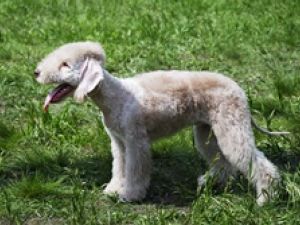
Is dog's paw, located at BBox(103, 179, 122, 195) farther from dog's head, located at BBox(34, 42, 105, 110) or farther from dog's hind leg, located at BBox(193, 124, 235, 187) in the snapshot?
dog's head, located at BBox(34, 42, 105, 110)

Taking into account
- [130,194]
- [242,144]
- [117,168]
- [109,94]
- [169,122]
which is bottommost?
[130,194]

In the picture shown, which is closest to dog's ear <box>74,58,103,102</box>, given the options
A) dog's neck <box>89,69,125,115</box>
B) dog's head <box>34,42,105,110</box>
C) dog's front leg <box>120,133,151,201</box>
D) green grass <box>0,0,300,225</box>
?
dog's head <box>34,42,105,110</box>

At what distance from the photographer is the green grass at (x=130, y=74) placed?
4.80 meters

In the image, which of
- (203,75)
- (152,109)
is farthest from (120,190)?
(203,75)

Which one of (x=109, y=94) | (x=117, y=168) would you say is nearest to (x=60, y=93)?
(x=109, y=94)

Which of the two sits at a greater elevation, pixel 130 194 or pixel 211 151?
pixel 211 151

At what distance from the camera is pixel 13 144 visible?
19.4 feet

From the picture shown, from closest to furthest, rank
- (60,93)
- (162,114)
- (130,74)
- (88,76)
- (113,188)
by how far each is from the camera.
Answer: (88,76)
(60,93)
(162,114)
(113,188)
(130,74)

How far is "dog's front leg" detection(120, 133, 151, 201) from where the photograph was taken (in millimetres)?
4973

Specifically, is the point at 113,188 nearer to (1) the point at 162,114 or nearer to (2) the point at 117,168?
(2) the point at 117,168

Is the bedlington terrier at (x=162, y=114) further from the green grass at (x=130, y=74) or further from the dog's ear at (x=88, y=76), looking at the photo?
the green grass at (x=130, y=74)

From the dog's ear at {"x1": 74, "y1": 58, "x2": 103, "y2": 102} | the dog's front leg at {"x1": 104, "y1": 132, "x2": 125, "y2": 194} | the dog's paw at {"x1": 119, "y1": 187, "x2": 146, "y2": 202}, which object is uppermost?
the dog's ear at {"x1": 74, "y1": 58, "x2": 103, "y2": 102}

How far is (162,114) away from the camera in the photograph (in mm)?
5023

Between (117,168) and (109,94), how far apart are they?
1.78ft
